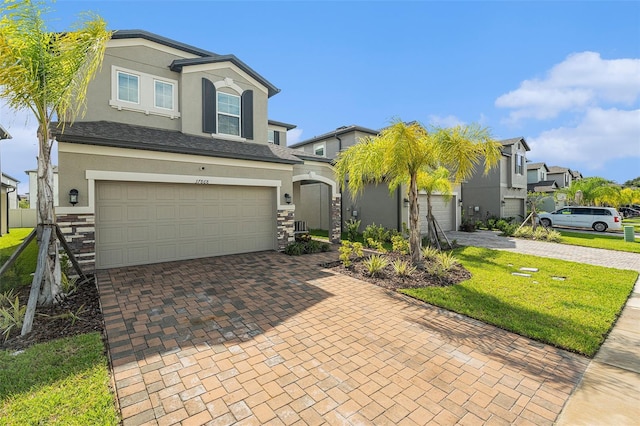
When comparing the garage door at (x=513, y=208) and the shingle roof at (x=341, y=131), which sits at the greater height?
the shingle roof at (x=341, y=131)

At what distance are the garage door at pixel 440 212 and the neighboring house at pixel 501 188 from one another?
12.8ft

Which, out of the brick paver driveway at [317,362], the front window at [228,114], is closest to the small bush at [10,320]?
the brick paver driveway at [317,362]

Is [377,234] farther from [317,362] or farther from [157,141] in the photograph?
[317,362]

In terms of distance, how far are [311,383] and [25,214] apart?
3023 centimetres

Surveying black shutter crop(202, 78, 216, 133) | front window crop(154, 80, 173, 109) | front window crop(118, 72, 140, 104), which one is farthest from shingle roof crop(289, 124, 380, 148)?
front window crop(118, 72, 140, 104)

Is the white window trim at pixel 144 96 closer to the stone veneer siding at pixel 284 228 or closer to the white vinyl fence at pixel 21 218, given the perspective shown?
the stone veneer siding at pixel 284 228

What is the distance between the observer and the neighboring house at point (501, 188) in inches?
859

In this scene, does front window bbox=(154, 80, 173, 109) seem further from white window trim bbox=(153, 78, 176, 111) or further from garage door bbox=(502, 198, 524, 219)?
garage door bbox=(502, 198, 524, 219)

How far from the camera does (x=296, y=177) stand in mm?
12672

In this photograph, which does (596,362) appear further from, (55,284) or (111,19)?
(111,19)

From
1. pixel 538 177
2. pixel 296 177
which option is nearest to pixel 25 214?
pixel 296 177

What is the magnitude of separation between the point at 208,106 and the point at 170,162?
3.08 metres

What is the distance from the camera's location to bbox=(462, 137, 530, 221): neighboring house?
21812 mm

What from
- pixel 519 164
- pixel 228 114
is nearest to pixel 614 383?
pixel 228 114
